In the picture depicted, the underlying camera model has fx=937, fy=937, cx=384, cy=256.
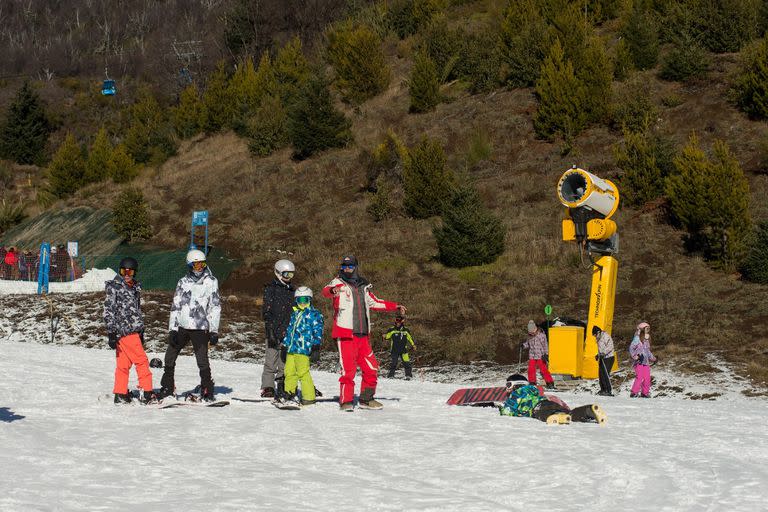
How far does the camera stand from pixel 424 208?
40.6 metres

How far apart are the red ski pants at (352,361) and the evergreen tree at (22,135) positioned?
72.2 m

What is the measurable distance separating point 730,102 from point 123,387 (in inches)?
1485

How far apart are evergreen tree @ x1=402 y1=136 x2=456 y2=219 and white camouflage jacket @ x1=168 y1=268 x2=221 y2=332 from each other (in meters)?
29.2

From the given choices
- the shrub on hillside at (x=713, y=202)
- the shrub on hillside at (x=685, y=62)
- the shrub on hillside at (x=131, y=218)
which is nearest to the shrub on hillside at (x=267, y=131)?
the shrub on hillside at (x=131, y=218)

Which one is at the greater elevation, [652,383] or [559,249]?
[559,249]

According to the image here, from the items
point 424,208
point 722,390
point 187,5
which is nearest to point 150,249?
point 424,208

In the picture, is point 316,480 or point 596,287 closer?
point 316,480

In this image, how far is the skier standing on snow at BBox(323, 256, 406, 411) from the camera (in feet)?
37.7

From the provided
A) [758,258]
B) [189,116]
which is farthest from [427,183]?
[189,116]

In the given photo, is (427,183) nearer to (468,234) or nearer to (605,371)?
(468,234)

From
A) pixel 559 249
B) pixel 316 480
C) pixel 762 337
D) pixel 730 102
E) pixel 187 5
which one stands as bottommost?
pixel 316 480

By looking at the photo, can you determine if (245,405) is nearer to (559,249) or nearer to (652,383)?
(652,383)

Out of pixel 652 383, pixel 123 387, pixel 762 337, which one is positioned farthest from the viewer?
pixel 762 337

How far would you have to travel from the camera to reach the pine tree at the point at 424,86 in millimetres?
52875
